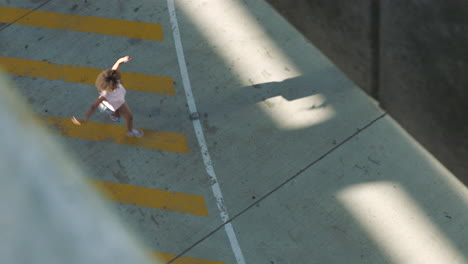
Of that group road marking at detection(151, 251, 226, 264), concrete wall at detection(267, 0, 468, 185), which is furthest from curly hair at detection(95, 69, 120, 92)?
concrete wall at detection(267, 0, 468, 185)

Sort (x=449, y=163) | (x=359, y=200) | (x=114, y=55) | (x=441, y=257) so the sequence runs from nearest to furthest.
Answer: (x=449, y=163) → (x=441, y=257) → (x=359, y=200) → (x=114, y=55)

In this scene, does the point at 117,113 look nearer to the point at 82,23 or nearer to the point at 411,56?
the point at 82,23

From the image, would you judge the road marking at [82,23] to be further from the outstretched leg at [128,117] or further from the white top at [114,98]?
the white top at [114,98]

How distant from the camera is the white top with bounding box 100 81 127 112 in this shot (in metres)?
8.48

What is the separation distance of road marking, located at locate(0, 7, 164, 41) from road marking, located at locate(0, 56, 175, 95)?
0.75m

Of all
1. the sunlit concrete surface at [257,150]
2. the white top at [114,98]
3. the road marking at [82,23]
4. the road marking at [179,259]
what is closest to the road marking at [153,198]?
the sunlit concrete surface at [257,150]

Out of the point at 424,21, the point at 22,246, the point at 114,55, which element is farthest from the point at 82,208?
the point at 424,21

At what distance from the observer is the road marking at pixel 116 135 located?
9.38m

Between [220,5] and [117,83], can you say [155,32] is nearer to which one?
[220,5]

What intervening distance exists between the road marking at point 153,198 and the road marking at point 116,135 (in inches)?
26.9

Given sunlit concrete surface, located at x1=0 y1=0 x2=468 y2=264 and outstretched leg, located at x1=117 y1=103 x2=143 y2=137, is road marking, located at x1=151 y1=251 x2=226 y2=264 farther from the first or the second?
outstretched leg, located at x1=117 y1=103 x2=143 y2=137

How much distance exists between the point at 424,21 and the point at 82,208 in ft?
18.6

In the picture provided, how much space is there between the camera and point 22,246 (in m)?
8.91

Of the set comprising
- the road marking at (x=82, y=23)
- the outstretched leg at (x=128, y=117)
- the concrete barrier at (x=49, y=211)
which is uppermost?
the road marking at (x=82, y=23)
